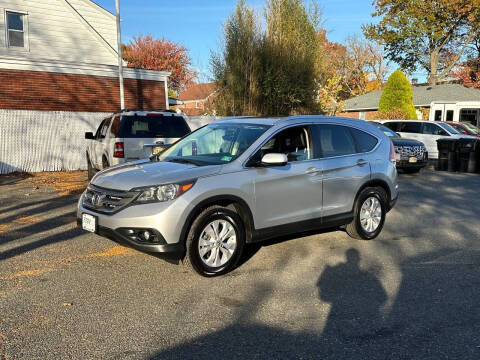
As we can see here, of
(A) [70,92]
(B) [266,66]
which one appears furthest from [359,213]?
(A) [70,92]

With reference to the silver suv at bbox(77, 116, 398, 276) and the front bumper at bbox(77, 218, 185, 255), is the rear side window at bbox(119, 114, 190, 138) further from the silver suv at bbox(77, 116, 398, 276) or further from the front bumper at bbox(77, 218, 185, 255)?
the front bumper at bbox(77, 218, 185, 255)

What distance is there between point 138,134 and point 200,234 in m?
4.86

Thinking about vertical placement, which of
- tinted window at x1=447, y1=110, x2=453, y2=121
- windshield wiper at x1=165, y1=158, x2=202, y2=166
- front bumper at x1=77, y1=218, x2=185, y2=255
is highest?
tinted window at x1=447, y1=110, x2=453, y2=121

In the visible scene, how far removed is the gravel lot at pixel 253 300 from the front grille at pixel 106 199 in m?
0.74

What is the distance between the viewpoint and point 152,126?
916cm

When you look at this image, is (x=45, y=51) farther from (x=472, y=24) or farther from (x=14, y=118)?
(x=472, y=24)

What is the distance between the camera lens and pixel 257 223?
5.07 m

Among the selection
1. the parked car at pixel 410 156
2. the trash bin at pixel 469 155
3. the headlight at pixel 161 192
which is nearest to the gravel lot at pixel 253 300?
the headlight at pixel 161 192

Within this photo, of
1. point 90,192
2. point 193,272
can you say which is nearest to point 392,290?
point 193,272

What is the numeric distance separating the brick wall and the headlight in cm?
1513

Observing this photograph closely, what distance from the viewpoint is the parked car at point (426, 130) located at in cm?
1775

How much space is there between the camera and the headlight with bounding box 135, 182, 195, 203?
4484 mm

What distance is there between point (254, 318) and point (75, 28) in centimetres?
2143

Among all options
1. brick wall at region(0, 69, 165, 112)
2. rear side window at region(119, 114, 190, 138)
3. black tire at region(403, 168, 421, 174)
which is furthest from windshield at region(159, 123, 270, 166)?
brick wall at region(0, 69, 165, 112)
